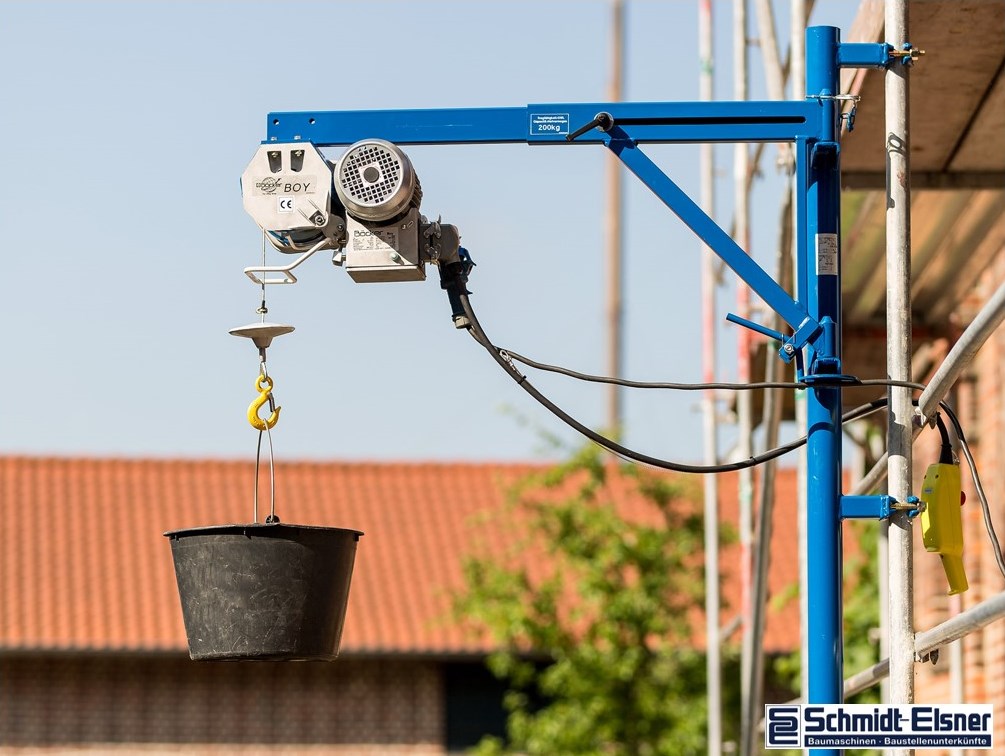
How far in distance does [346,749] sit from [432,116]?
54.9ft

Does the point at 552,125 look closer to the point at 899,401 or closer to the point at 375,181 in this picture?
the point at 375,181

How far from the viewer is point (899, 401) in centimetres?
384

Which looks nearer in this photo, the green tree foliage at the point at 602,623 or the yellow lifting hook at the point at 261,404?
the yellow lifting hook at the point at 261,404

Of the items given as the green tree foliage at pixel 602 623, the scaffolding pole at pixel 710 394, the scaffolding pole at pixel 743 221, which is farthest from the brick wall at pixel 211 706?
the scaffolding pole at pixel 743 221

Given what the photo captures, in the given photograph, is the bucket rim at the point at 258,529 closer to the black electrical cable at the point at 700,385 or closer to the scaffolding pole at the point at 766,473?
the black electrical cable at the point at 700,385

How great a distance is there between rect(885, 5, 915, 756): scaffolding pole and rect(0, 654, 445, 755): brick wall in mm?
16663

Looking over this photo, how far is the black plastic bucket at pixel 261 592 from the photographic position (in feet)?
13.1

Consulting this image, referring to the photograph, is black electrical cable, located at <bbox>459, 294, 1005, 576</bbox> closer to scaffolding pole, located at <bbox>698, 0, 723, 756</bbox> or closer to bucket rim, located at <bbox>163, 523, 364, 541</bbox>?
bucket rim, located at <bbox>163, 523, 364, 541</bbox>

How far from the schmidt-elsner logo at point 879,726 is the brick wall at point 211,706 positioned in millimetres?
16658

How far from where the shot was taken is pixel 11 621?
19.9 m

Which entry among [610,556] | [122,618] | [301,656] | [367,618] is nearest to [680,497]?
[610,556]

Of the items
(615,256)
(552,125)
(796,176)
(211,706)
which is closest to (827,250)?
(796,176)

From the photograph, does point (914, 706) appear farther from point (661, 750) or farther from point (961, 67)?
point (661, 750)

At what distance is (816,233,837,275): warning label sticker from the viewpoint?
397cm
